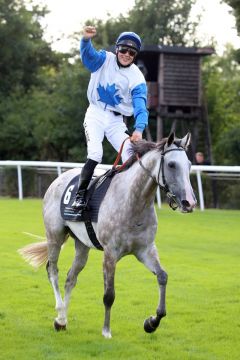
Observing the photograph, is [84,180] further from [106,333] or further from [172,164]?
[106,333]

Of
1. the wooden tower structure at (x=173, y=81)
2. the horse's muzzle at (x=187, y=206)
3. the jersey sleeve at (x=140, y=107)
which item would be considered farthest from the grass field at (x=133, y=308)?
the wooden tower structure at (x=173, y=81)

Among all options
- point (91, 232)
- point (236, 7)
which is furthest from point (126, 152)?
point (236, 7)

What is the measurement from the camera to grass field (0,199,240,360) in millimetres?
5496

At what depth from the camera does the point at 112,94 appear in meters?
6.30

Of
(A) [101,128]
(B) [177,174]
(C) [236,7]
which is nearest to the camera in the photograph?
(B) [177,174]

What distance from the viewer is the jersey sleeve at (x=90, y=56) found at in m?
6.16

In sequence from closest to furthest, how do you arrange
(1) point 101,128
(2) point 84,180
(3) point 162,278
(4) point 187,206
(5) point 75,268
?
(4) point 187,206
(3) point 162,278
(2) point 84,180
(1) point 101,128
(5) point 75,268

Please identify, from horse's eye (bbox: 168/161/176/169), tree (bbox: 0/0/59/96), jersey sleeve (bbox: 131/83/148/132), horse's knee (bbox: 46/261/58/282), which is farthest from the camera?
tree (bbox: 0/0/59/96)

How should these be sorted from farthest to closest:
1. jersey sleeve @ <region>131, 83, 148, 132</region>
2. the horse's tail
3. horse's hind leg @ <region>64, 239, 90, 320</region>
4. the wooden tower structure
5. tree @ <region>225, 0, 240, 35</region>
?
1. the wooden tower structure
2. tree @ <region>225, 0, 240, 35</region>
3. the horse's tail
4. horse's hind leg @ <region>64, 239, 90, 320</region>
5. jersey sleeve @ <region>131, 83, 148, 132</region>

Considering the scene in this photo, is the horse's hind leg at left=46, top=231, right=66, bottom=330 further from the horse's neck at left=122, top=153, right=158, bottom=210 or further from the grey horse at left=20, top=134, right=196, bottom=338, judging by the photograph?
the horse's neck at left=122, top=153, right=158, bottom=210

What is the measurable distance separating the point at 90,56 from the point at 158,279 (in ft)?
6.36

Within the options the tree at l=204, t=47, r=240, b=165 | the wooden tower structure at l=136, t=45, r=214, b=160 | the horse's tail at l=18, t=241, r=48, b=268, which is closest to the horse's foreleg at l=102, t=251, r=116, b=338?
the horse's tail at l=18, t=241, r=48, b=268

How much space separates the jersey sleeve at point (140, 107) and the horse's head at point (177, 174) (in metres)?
0.48

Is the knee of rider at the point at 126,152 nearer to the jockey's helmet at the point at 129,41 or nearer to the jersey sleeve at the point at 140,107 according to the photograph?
the jersey sleeve at the point at 140,107
